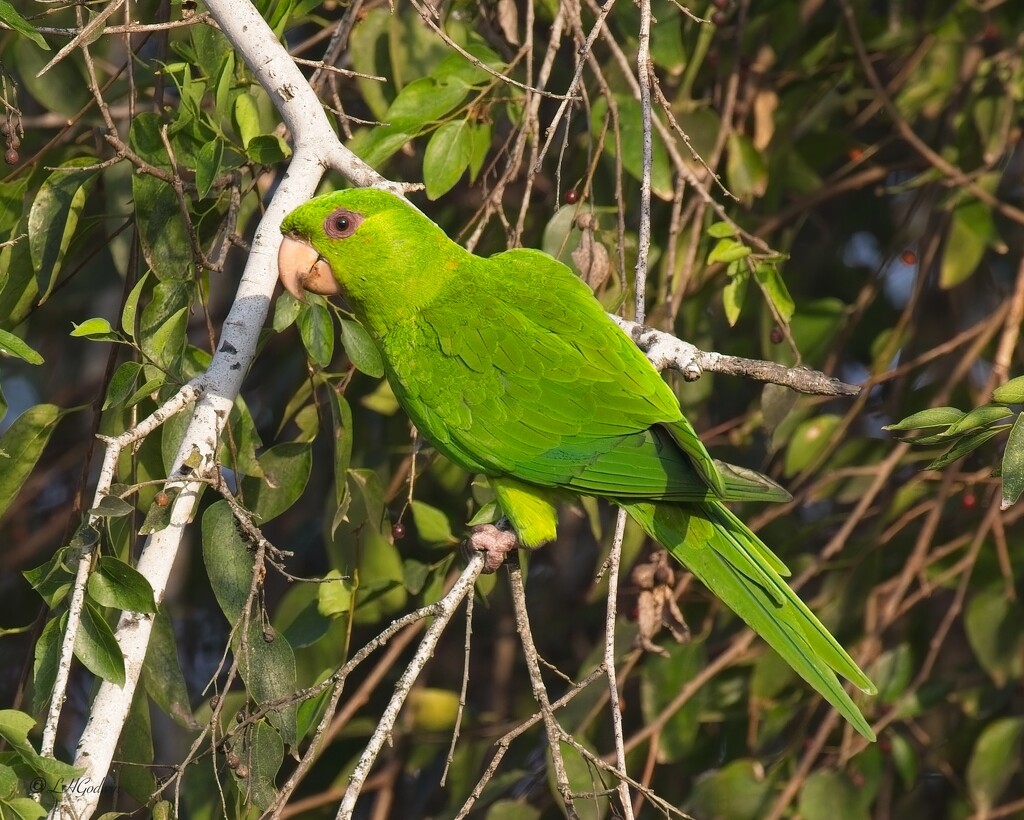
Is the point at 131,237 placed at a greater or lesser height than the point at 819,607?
greater

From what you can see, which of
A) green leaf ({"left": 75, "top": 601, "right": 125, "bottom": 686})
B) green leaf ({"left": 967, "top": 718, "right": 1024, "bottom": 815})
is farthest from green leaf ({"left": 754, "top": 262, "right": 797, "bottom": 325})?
green leaf ({"left": 75, "top": 601, "right": 125, "bottom": 686})

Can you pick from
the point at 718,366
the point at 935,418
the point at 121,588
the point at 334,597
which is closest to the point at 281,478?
the point at 334,597

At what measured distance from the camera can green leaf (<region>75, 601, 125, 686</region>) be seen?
65.8 inches

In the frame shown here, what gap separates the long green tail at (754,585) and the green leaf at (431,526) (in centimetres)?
43

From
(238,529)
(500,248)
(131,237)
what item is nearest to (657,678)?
(500,248)

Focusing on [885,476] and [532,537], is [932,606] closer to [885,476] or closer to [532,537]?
[885,476]

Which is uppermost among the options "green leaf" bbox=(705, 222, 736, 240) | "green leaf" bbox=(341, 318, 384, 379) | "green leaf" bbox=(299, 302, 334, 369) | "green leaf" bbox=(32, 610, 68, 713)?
"green leaf" bbox=(705, 222, 736, 240)

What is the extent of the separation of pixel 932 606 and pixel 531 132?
7.96 feet

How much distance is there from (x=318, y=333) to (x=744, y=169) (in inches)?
58.4

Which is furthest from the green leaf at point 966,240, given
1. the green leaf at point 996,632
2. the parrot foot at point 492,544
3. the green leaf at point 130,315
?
the green leaf at point 130,315

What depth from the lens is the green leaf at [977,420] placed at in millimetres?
1602

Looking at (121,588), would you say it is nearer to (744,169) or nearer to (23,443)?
(23,443)

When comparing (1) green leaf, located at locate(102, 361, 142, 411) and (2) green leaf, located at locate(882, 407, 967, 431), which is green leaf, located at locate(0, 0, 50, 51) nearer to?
(1) green leaf, located at locate(102, 361, 142, 411)

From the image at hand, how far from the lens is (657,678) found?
2969 mm
